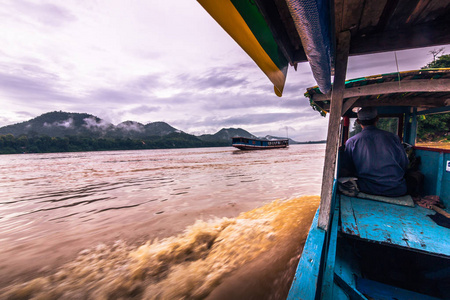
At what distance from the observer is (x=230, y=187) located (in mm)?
8508

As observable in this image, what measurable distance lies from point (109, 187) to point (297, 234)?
8630 millimetres

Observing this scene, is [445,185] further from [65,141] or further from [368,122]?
[65,141]

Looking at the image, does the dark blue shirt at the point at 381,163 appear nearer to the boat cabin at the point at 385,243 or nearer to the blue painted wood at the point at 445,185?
the boat cabin at the point at 385,243

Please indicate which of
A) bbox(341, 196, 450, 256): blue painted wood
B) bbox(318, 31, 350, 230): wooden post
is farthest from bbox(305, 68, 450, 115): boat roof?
bbox(341, 196, 450, 256): blue painted wood

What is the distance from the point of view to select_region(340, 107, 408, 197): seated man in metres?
3.29

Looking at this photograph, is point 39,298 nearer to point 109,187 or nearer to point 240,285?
point 240,285

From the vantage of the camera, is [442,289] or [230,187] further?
[230,187]

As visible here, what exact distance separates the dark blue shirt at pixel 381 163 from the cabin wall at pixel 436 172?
0.65m

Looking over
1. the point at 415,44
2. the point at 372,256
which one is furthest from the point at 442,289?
the point at 415,44

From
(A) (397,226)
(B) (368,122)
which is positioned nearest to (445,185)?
(B) (368,122)

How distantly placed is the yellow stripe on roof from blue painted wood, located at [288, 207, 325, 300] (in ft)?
6.56

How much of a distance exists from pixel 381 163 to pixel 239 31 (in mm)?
3399

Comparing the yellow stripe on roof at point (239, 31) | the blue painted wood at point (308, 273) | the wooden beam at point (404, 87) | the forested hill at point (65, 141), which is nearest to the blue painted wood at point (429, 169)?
the wooden beam at point (404, 87)

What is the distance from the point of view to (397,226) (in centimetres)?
244
